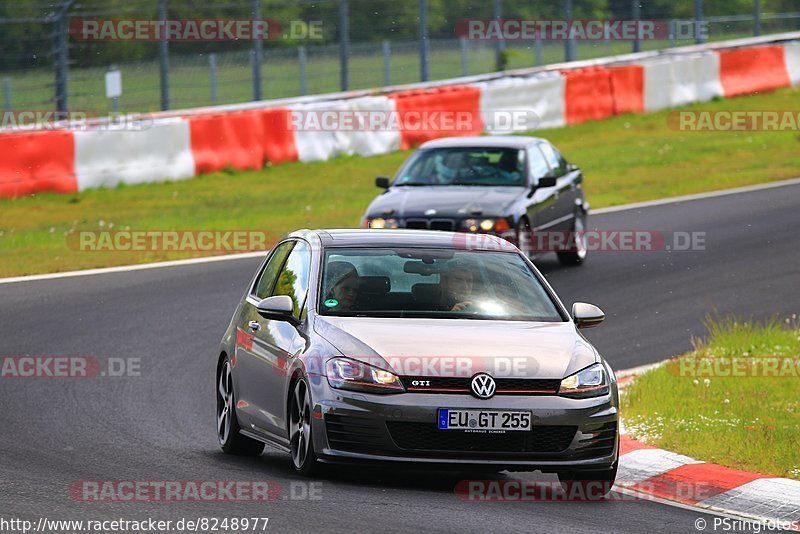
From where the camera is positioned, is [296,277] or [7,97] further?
[7,97]

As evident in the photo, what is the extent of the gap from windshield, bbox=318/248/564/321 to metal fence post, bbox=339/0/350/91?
691 inches

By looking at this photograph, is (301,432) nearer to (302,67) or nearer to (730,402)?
(730,402)

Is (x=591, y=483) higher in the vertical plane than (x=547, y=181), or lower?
lower

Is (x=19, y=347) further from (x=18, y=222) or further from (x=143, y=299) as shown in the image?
(x=18, y=222)

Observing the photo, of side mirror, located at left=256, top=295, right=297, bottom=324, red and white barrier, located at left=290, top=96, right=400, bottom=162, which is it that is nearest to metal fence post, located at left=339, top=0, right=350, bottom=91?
red and white barrier, located at left=290, top=96, right=400, bottom=162

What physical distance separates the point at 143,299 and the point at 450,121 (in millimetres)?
12538

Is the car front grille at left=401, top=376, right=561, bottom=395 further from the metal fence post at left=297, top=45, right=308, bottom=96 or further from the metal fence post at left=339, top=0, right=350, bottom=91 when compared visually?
the metal fence post at left=339, top=0, right=350, bottom=91

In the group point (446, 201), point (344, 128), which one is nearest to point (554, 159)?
point (446, 201)

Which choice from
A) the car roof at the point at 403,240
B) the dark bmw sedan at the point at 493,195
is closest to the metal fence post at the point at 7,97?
the dark bmw sedan at the point at 493,195

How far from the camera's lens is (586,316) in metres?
9.52

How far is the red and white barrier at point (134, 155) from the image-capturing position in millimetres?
22891

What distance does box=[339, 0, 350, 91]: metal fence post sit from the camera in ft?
88.8

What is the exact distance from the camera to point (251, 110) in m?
25.7

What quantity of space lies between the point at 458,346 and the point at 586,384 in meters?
0.70
